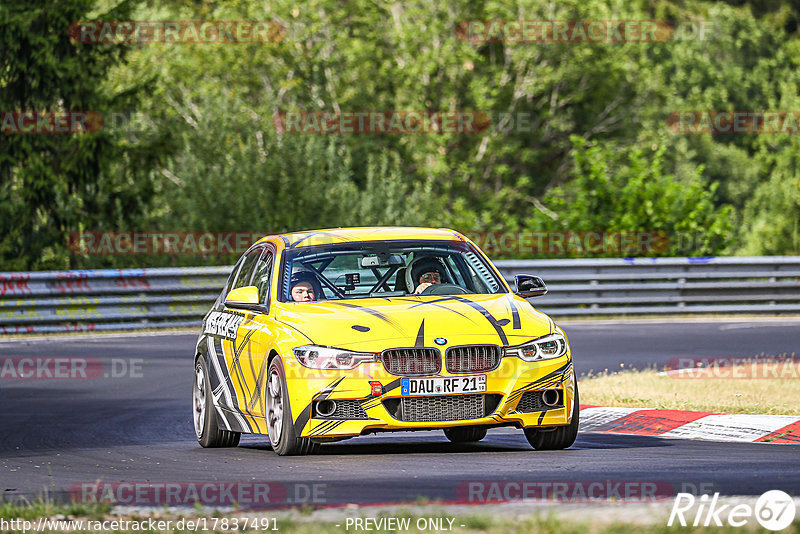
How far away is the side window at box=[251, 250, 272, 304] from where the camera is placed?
1102 centimetres

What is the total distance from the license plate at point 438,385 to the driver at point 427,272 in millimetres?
1659

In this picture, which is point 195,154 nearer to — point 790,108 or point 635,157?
point 635,157

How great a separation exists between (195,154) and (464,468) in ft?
80.8

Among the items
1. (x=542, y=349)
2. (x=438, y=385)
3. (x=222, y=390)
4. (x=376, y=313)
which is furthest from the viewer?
(x=222, y=390)

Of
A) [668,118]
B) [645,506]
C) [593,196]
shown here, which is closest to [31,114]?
[593,196]

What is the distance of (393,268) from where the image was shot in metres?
11.2

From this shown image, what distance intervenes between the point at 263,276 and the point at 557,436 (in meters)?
2.71

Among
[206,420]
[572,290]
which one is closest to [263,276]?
[206,420]

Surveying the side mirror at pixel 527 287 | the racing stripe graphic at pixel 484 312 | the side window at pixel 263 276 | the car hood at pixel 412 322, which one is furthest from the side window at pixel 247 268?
the side mirror at pixel 527 287

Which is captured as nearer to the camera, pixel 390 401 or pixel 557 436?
pixel 390 401

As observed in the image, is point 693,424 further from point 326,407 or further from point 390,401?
point 326,407

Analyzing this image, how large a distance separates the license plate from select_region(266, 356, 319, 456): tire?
792 mm

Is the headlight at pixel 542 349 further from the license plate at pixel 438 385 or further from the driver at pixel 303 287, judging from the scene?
the driver at pixel 303 287

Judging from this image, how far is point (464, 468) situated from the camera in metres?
8.92
